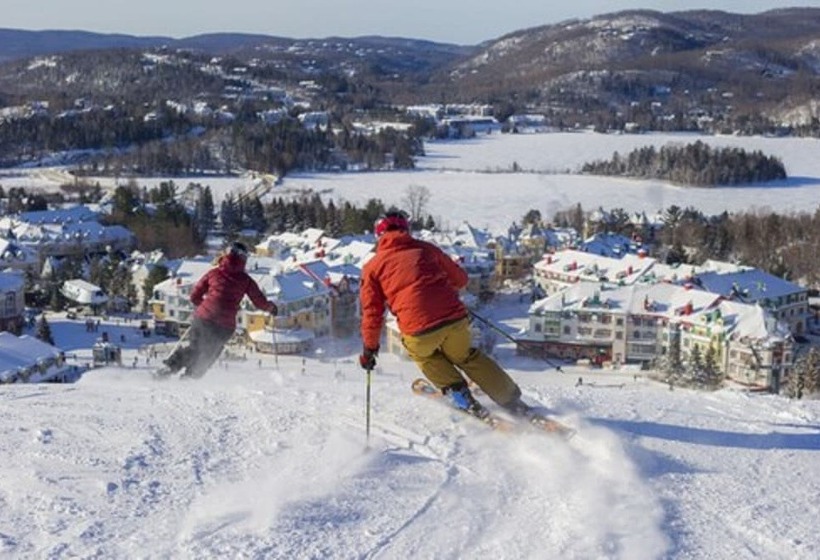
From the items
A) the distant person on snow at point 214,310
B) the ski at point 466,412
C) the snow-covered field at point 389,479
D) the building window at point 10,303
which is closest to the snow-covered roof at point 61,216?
the building window at point 10,303

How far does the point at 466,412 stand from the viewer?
439 centimetres

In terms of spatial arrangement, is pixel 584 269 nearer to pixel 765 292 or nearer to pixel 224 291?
pixel 765 292

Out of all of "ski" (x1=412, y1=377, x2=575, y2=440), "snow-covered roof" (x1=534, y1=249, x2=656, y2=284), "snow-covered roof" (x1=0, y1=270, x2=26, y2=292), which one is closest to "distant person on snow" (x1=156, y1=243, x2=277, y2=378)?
"ski" (x1=412, y1=377, x2=575, y2=440)

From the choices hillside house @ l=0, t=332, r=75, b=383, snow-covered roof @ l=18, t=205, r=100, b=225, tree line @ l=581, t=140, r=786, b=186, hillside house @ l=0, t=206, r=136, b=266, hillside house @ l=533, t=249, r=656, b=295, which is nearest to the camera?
hillside house @ l=0, t=332, r=75, b=383

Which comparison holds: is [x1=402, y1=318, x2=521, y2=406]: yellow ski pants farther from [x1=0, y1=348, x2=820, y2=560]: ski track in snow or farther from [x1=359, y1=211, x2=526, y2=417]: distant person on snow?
[x1=0, y1=348, x2=820, y2=560]: ski track in snow

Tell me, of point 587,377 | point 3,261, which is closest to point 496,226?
point 3,261

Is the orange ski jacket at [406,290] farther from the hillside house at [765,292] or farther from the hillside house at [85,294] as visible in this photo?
the hillside house at [85,294]

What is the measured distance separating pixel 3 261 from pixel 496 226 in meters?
16.3

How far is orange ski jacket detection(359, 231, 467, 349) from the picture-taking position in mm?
4238

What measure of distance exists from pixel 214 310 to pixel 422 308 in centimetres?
203

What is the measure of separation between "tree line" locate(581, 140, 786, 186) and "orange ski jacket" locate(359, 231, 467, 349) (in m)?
48.8

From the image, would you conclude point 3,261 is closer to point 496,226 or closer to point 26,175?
point 496,226

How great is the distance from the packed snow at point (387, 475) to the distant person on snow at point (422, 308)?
0.21 metres

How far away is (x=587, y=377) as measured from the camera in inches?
667
